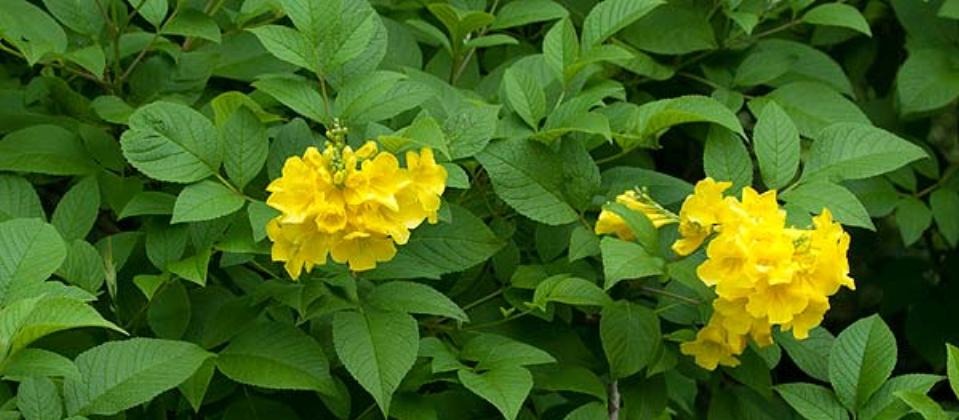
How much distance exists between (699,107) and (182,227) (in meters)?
0.67

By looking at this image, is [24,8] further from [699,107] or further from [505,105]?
[699,107]

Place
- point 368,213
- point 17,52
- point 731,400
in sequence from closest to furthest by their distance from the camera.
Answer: point 368,213, point 17,52, point 731,400

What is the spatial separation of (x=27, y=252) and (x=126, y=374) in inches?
6.9

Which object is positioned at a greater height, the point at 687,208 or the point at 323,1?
the point at 323,1

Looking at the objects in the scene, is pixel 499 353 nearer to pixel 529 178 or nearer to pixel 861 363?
pixel 529 178

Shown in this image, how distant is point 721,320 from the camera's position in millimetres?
1766

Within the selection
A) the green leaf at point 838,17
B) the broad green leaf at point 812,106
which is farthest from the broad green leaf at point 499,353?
the green leaf at point 838,17

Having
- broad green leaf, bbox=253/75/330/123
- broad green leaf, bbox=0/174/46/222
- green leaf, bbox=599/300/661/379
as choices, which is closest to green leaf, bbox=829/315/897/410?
green leaf, bbox=599/300/661/379

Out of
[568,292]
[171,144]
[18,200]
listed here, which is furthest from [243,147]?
[568,292]

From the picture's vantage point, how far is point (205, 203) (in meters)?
1.64

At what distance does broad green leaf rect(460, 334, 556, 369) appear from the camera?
1.72m

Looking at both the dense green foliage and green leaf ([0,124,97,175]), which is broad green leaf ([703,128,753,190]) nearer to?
the dense green foliage

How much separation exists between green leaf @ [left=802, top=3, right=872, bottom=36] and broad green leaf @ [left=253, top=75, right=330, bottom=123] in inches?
35.0

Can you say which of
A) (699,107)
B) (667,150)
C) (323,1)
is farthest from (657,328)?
(667,150)
